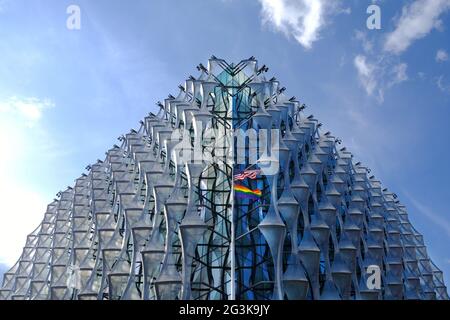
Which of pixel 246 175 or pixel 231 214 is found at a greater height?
pixel 246 175

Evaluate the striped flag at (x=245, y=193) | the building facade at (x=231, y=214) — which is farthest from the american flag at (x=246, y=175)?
the striped flag at (x=245, y=193)

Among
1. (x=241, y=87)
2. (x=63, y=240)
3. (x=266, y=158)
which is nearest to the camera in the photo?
(x=266, y=158)

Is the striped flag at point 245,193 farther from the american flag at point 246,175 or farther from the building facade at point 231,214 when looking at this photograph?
the american flag at point 246,175

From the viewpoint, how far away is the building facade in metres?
40.9

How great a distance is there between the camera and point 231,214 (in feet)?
140

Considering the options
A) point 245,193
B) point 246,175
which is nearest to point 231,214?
point 245,193

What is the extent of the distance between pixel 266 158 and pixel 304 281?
11.1 m

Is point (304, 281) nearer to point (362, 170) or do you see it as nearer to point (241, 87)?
point (241, 87)

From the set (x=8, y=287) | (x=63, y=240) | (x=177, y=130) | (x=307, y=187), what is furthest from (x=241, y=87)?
(x=8, y=287)

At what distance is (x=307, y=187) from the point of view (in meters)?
45.7

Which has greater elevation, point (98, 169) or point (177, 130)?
point (98, 169)

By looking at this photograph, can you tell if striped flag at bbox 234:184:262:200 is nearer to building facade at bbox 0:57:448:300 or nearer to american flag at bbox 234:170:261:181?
building facade at bbox 0:57:448:300

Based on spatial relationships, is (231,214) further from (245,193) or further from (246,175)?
(246,175)

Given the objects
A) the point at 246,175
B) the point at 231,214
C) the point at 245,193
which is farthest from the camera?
the point at 245,193
